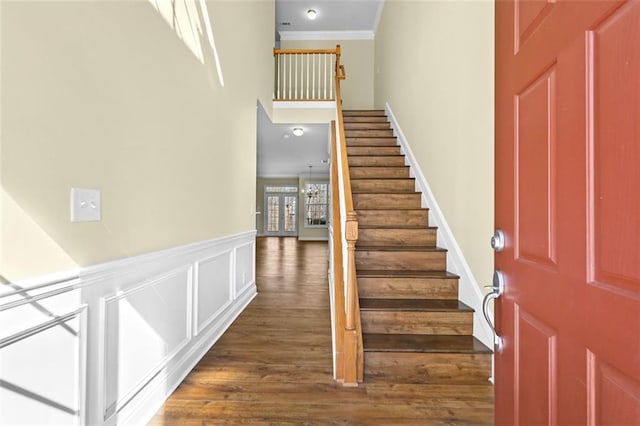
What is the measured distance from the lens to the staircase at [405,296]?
2.10m

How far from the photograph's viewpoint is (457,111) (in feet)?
8.67

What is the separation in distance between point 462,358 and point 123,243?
2.07 meters

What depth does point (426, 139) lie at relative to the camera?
11.5 ft

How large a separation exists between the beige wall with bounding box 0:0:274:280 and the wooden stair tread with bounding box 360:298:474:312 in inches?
52.6

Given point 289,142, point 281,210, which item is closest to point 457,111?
point 289,142

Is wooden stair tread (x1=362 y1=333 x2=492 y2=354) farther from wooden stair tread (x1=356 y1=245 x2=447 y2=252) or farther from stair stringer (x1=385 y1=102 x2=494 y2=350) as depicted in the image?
wooden stair tread (x1=356 y1=245 x2=447 y2=252)

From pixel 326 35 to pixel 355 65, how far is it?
902mm

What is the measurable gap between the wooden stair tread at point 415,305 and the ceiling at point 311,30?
11.7ft

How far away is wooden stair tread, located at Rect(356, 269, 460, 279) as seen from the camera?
2.61 m

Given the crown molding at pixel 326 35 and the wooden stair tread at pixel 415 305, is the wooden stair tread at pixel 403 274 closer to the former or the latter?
the wooden stair tread at pixel 415 305

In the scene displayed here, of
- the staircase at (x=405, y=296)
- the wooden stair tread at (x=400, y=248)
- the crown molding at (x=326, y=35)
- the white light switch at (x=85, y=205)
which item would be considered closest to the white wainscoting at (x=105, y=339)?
the white light switch at (x=85, y=205)

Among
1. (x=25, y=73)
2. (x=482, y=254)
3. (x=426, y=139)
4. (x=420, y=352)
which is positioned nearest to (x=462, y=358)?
(x=420, y=352)

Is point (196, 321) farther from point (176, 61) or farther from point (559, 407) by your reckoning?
point (559, 407)

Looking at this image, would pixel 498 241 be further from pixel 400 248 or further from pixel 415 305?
pixel 400 248
